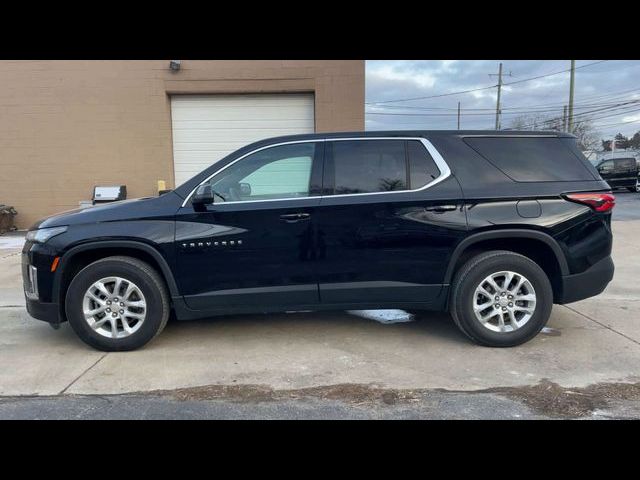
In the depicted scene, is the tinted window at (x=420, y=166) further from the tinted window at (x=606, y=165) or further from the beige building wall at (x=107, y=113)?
the tinted window at (x=606, y=165)

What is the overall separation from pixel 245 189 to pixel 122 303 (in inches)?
58.8

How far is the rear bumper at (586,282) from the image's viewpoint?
409 centimetres

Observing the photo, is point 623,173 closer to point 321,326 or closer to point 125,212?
point 321,326

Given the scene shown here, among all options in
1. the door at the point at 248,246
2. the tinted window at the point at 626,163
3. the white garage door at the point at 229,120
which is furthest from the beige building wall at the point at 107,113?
the tinted window at the point at 626,163

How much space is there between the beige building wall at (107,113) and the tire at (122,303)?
7793 millimetres

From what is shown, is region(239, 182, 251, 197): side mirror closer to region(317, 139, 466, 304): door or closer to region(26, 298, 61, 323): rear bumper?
region(317, 139, 466, 304): door

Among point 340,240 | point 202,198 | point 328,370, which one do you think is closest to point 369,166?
point 340,240

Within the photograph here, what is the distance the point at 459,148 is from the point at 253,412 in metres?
2.89

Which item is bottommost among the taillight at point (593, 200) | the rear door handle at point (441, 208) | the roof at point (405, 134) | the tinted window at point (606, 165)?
the rear door handle at point (441, 208)

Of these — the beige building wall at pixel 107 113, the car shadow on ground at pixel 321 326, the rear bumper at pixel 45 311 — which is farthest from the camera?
the beige building wall at pixel 107 113

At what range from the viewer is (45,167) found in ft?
37.6

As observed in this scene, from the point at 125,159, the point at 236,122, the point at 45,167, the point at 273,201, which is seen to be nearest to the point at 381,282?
the point at 273,201

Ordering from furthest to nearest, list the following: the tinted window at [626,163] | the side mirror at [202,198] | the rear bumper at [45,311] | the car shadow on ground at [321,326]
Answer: the tinted window at [626,163] < the car shadow on ground at [321,326] < the rear bumper at [45,311] < the side mirror at [202,198]

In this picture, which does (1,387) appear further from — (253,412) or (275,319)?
(275,319)
